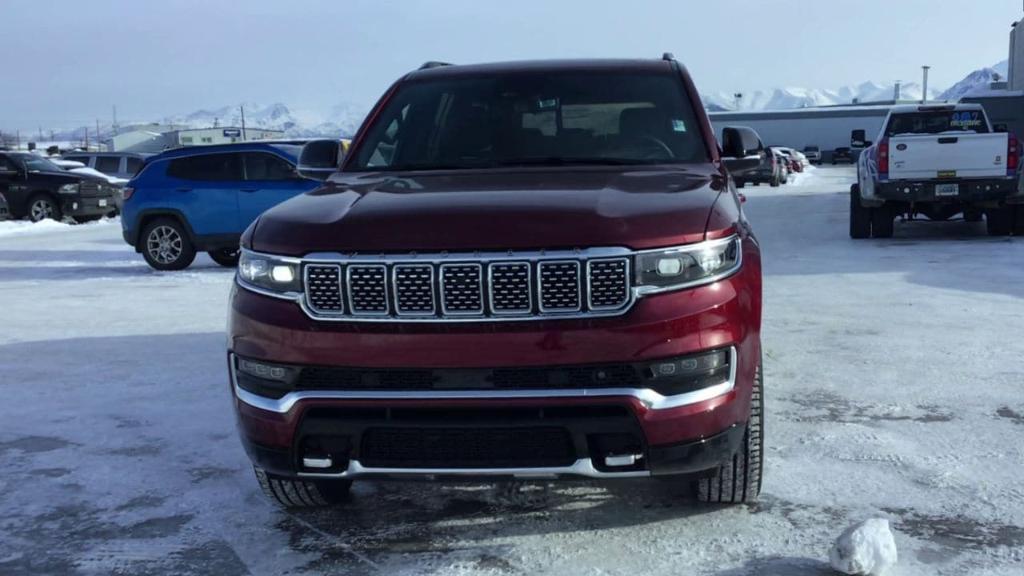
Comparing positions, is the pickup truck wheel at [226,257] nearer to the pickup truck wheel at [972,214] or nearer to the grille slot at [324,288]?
the pickup truck wheel at [972,214]

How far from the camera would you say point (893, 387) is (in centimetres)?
548

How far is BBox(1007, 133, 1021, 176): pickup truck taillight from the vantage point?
12.1 m

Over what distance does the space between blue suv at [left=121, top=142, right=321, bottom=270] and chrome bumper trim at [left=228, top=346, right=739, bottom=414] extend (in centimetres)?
990

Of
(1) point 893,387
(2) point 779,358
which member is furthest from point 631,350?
(2) point 779,358

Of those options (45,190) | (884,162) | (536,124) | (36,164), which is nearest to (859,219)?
(884,162)

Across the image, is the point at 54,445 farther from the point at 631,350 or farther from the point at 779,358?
the point at 779,358

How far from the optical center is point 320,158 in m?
4.90

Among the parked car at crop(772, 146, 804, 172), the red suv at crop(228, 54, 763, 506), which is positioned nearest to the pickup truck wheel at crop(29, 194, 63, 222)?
the red suv at crop(228, 54, 763, 506)

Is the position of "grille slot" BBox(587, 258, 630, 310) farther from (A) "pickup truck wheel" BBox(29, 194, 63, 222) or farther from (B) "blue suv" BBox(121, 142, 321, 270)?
(A) "pickup truck wheel" BBox(29, 194, 63, 222)

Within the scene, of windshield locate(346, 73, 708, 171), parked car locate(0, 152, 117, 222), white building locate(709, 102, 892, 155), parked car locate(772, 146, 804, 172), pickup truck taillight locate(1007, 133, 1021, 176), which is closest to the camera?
windshield locate(346, 73, 708, 171)

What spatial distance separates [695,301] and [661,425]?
405 mm

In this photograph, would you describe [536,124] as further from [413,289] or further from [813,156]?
[813,156]

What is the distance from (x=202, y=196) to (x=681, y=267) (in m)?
10.7

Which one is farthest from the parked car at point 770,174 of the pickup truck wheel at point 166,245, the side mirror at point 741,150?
the side mirror at point 741,150
